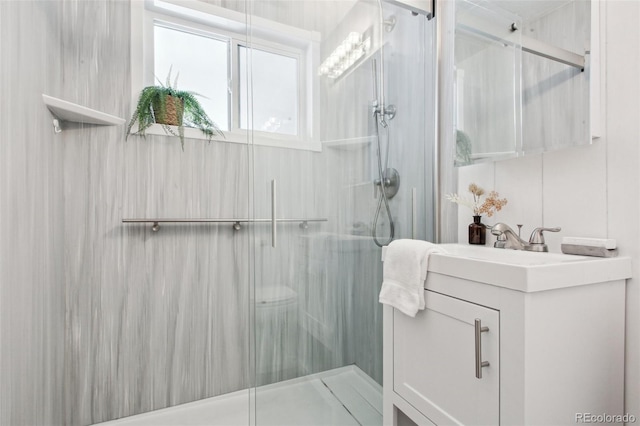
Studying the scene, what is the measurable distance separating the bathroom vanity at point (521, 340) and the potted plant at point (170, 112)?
142cm

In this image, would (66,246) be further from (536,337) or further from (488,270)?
(536,337)

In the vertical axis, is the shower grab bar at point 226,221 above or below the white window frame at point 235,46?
below

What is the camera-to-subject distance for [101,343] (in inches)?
61.1

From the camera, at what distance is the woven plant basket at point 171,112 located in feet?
5.38

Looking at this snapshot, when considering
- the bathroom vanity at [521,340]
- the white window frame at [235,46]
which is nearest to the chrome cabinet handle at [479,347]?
the bathroom vanity at [521,340]

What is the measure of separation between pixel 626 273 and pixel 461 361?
53 cm

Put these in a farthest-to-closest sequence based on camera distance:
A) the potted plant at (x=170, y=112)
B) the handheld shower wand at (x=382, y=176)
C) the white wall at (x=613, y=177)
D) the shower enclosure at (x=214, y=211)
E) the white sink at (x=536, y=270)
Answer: the potted plant at (x=170, y=112)
the handheld shower wand at (x=382, y=176)
the shower enclosure at (x=214, y=211)
the white wall at (x=613, y=177)
the white sink at (x=536, y=270)

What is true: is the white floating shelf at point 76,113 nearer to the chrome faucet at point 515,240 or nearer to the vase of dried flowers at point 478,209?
the vase of dried flowers at point 478,209

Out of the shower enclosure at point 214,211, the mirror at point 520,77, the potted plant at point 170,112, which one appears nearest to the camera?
the mirror at point 520,77

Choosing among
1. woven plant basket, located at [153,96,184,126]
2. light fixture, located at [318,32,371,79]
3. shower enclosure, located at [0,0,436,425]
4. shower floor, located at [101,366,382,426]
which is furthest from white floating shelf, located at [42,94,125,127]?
shower floor, located at [101,366,382,426]

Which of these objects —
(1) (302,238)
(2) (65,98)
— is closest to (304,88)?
(1) (302,238)

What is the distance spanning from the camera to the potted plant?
1592 millimetres

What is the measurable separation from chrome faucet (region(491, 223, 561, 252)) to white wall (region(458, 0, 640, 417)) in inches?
2.3

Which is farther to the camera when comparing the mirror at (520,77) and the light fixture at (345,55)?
the light fixture at (345,55)
